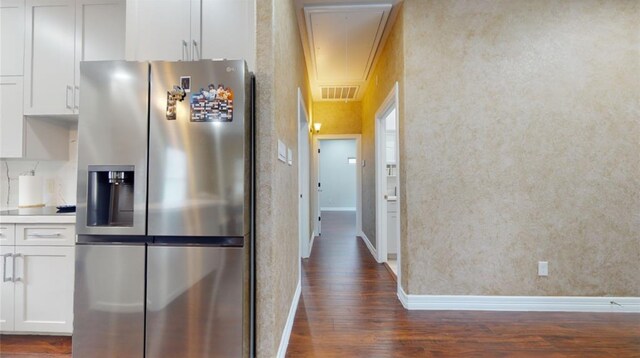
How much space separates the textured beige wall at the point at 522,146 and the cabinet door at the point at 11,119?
3352mm

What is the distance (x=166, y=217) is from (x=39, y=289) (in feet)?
5.07

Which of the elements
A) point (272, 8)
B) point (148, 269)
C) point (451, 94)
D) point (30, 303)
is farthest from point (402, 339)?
point (30, 303)

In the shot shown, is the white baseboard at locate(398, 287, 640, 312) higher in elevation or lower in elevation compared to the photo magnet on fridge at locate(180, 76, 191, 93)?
lower

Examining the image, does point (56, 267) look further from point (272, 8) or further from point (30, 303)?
point (272, 8)

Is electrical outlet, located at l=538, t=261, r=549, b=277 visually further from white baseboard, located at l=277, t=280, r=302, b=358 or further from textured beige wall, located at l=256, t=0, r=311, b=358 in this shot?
textured beige wall, located at l=256, t=0, r=311, b=358

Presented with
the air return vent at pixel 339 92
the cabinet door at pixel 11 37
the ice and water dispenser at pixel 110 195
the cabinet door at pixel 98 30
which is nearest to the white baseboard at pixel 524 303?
the ice and water dispenser at pixel 110 195

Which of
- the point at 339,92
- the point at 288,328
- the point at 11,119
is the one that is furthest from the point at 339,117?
the point at 11,119

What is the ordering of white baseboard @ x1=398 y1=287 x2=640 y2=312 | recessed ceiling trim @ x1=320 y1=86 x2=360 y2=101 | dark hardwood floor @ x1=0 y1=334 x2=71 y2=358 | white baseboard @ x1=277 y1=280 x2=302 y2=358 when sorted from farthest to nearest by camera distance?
recessed ceiling trim @ x1=320 y1=86 x2=360 y2=101 < white baseboard @ x1=398 y1=287 x2=640 y2=312 < dark hardwood floor @ x1=0 y1=334 x2=71 y2=358 < white baseboard @ x1=277 y1=280 x2=302 y2=358

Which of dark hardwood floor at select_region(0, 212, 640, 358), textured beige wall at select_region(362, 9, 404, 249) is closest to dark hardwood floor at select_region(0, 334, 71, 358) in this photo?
dark hardwood floor at select_region(0, 212, 640, 358)

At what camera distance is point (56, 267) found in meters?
2.03

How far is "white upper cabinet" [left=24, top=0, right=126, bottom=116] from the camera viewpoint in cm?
225

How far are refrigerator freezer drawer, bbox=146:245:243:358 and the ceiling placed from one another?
2468 mm

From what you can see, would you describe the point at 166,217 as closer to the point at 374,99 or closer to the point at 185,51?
the point at 185,51

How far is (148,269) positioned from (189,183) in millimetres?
509
